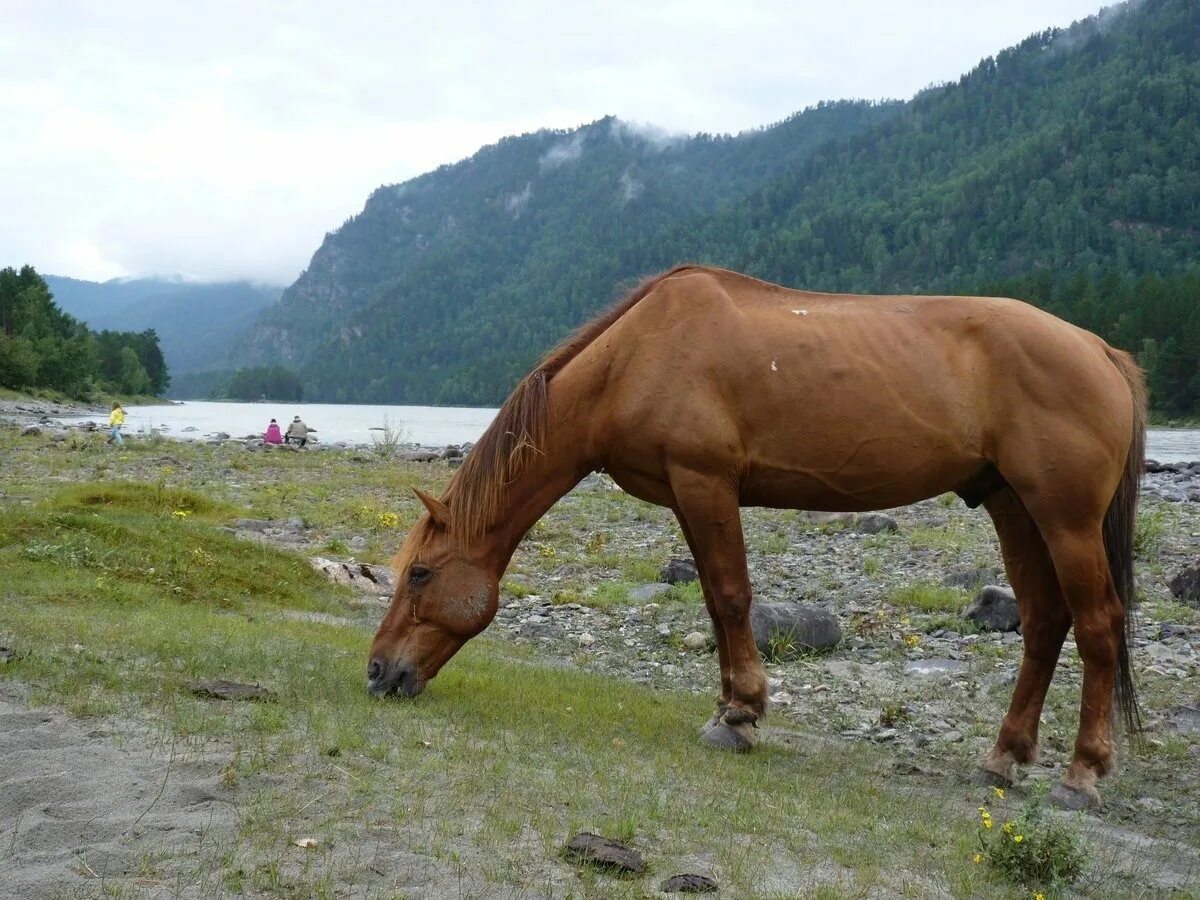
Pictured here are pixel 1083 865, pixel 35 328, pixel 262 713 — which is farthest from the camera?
pixel 35 328

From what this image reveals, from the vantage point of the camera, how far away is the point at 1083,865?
4.37 meters

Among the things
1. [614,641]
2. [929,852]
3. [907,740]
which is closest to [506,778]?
[929,852]

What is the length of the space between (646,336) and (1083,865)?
4008 millimetres

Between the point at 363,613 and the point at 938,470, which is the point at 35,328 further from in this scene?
the point at 938,470

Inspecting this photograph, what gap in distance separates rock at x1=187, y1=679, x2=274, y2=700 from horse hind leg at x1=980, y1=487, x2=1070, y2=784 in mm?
4592

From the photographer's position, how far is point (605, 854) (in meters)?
3.91

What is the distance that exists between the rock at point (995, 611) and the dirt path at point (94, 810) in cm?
859

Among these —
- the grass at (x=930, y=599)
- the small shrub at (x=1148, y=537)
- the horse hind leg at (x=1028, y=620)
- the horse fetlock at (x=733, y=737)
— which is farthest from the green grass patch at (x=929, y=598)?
the horse fetlock at (x=733, y=737)

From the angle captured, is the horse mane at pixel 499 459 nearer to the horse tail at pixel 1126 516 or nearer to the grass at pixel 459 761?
the grass at pixel 459 761

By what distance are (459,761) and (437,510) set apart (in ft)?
7.24

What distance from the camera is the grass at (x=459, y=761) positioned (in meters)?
4.05

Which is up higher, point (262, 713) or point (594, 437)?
point (594, 437)

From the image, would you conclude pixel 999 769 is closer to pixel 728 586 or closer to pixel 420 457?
pixel 728 586

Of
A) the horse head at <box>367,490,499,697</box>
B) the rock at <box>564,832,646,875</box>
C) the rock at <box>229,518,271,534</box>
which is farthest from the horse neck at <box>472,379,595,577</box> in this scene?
the rock at <box>229,518,271,534</box>
